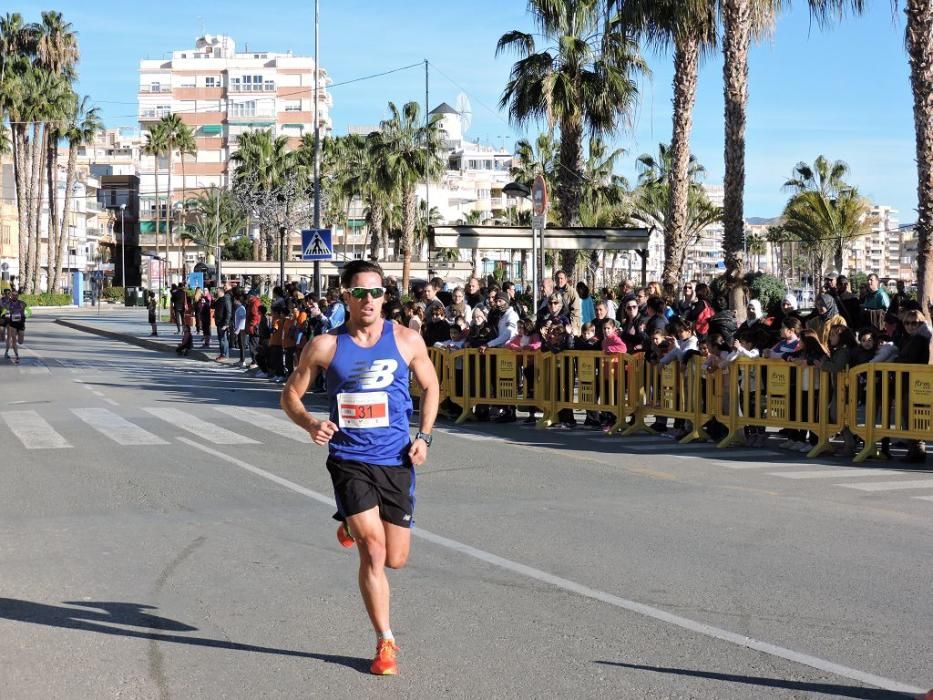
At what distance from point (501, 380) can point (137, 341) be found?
86.4 ft

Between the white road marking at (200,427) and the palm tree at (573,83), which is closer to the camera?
the white road marking at (200,427)

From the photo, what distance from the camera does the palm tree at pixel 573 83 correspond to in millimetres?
32219

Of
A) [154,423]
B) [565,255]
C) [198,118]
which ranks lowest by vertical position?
[154,423]

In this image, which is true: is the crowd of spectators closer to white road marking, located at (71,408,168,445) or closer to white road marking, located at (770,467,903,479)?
white road marking, located at (770,467,903,479)

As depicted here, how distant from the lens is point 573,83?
32.4 metres

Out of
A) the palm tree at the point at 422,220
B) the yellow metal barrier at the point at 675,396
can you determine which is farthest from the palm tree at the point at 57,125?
the yellow metal barrier at the point at 675,396

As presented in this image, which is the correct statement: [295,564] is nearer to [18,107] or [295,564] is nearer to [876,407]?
[876,407]

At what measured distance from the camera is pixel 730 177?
948 inches

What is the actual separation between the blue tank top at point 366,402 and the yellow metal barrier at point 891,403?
898cm

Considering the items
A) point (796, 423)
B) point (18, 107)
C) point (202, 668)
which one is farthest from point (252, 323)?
point (18, 107)

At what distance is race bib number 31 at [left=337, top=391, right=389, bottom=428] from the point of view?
18.4ft

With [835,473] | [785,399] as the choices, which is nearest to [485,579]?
[835,473]

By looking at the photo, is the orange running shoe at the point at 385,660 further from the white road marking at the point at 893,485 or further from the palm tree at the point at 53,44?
the palm tree at the point at 53,44

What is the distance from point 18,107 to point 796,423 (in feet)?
223
